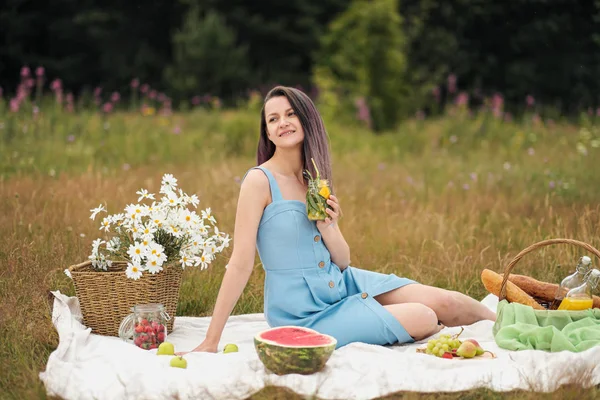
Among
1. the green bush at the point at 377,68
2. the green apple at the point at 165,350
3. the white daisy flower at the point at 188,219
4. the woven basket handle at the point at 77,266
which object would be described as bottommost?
the green apple at the point at 165,350

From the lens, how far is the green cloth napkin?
3861 millimetres

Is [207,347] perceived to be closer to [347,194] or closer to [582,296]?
[582,296]

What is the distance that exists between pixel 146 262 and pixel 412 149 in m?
7.32

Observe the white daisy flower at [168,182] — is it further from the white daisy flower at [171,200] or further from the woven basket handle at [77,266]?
the woven basket handle at [77,266]

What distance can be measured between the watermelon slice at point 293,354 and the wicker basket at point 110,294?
36.8 inches

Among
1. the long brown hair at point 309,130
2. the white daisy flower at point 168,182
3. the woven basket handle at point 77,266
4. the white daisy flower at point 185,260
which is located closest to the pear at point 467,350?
the long brown hair at point 309,130

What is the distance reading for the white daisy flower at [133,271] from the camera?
4.18 meters

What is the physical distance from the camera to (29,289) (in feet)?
15.3

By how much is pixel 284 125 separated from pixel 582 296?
1.81 meters

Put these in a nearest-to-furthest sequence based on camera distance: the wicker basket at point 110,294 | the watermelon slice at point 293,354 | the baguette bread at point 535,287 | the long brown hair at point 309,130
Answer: the watermelon slice at point 293,354, the long brown hair at point 309,130, the wicker basket at point 110,294, the baguette bread at point 535,287

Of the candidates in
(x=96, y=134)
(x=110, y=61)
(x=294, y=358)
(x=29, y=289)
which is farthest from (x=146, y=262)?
(x=110, y=61)

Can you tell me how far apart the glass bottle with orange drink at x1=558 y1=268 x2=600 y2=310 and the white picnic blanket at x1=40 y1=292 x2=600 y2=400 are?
550 millimetres

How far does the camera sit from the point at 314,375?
3.49m

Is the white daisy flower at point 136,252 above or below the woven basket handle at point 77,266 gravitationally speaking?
above
